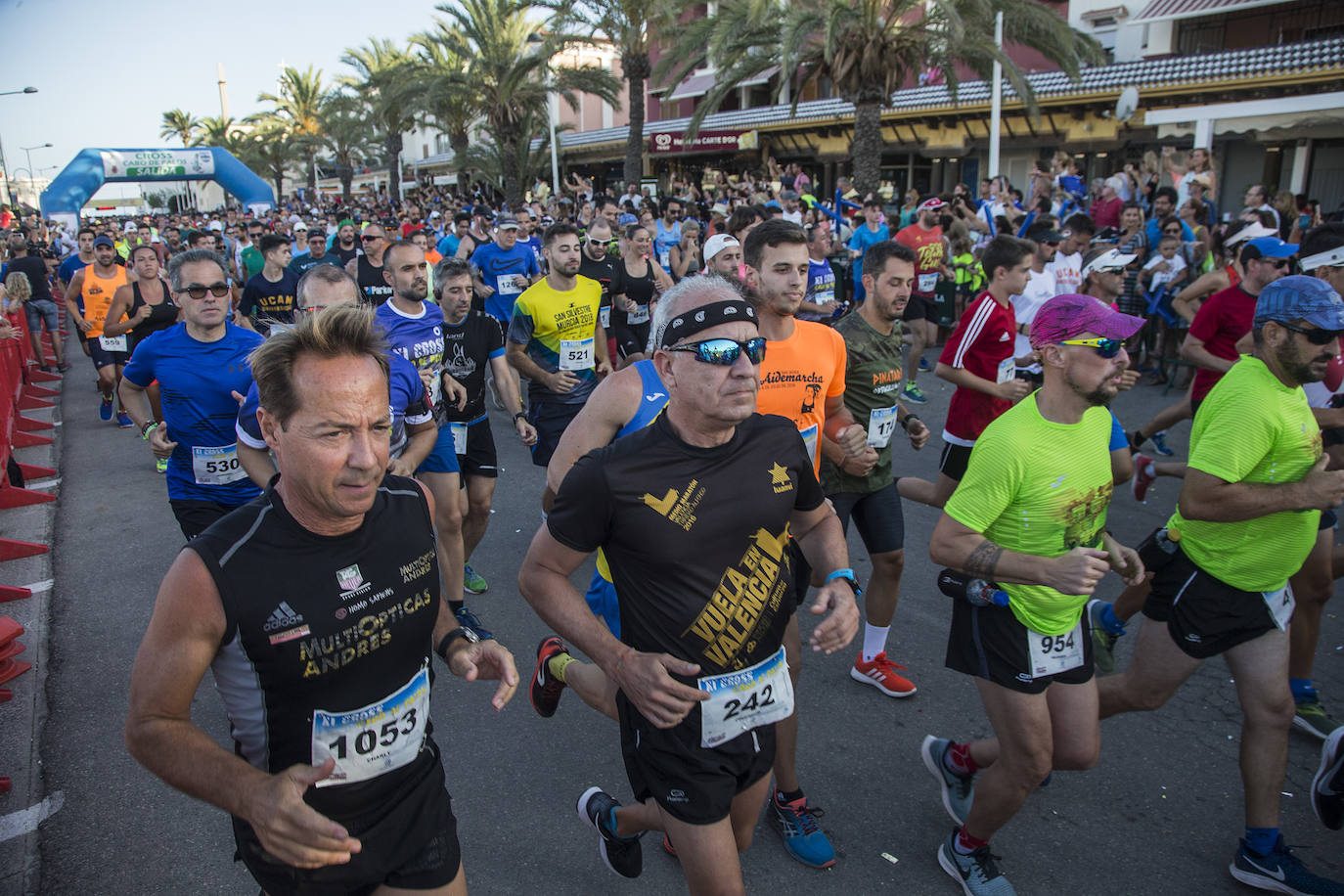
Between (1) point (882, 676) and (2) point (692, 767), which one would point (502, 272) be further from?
(2) point (692, 767)

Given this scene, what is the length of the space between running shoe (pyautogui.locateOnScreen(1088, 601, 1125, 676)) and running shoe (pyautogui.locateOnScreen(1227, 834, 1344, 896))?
2.49 feet

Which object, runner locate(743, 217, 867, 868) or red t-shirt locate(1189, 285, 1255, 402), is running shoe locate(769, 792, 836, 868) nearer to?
runner locate(743, 217, 867, 868)

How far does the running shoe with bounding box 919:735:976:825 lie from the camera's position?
334 cm

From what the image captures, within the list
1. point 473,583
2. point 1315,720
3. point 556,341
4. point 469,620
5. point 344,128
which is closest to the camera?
point 1315,720

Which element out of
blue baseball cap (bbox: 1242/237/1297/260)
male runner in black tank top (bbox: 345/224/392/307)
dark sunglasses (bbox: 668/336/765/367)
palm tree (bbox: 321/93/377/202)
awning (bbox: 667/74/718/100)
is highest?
awning (bbox: 667/74/718/100)

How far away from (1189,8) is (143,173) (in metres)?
38.4

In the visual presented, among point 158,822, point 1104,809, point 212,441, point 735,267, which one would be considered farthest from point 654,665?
point 735,267

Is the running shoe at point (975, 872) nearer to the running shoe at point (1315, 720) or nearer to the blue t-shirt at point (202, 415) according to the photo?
the running shoe at point (1315, 720)

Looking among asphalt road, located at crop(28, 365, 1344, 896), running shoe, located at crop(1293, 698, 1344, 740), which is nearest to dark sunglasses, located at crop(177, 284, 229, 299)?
asphalt road, located at crop(28, 365, 1344, 896)

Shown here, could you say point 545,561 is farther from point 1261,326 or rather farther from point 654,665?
point 1261,326

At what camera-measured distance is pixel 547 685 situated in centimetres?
338

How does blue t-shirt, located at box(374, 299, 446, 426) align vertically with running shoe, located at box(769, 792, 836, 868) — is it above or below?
above

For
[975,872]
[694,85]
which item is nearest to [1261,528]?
[975,872]

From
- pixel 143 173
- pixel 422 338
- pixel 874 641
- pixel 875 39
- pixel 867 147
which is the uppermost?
pixel 875 39
